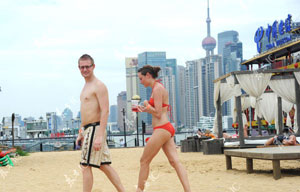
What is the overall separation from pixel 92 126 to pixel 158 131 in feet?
3.13

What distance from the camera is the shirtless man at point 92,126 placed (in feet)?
15.6

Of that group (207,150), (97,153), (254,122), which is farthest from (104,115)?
(254,122)

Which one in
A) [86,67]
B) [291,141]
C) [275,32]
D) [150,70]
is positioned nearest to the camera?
[86,67]

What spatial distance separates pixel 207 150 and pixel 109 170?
12179mm

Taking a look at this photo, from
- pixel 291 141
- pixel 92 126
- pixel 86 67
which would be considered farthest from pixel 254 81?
pixel 92 126

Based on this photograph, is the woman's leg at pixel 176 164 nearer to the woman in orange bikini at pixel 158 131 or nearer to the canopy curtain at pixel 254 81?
the woman in orange bikini at pixel 158 131

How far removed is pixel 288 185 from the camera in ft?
23.4

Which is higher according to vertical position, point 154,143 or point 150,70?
point 150,70

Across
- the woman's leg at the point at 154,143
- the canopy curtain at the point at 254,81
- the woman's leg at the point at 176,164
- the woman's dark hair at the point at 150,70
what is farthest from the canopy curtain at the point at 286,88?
the woman's leg at the point at 154,143

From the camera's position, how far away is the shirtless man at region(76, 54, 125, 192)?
4.75m

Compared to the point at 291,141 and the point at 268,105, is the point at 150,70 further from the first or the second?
the point at 268,105

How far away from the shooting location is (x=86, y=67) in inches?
196

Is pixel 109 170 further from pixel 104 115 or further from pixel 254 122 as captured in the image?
pixel 254 122

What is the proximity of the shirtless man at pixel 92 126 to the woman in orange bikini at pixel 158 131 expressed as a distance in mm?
683
